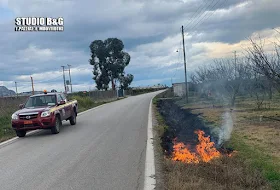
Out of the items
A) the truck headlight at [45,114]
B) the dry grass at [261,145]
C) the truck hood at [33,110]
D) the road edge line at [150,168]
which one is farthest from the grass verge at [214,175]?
the truck hood at [33,110]

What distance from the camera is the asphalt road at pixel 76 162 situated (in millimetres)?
6602

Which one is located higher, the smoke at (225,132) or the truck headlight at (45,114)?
the truck headlight at (45,114)

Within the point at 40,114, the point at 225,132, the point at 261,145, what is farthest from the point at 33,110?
the point at 261,145

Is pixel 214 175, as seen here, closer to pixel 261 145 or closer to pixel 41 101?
pixel 261 145

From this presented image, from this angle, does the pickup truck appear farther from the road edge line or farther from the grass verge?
the grass verge

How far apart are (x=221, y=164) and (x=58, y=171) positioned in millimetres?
3743

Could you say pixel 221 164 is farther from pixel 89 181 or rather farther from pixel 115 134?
pixel 115 134

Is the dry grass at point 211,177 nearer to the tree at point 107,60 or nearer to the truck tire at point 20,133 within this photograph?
the truck tire at point 20,133

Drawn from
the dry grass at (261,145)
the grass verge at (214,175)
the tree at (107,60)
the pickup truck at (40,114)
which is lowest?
the dry grass at (261,145)

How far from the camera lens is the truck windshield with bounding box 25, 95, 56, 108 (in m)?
14.5

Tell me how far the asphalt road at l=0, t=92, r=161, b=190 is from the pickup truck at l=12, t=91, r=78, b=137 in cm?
55

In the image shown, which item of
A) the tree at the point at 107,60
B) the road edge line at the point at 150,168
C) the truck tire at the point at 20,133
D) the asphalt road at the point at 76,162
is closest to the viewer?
the road edge line at the point at 150,168

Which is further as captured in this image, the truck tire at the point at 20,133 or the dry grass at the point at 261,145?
the truck tire at the point at 20,133

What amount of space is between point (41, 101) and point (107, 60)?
63535 mm
